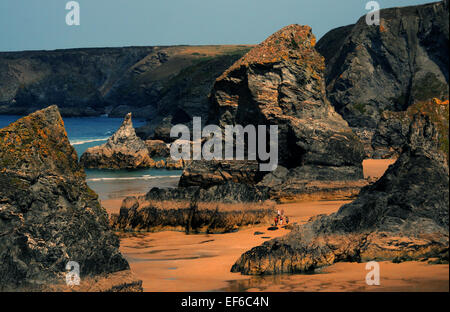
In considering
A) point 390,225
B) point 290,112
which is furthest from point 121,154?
point 390,225

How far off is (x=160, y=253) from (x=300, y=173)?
13.2 meters

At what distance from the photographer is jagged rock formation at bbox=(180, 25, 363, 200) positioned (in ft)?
109

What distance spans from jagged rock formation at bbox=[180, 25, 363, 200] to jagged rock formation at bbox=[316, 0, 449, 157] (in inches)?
1652

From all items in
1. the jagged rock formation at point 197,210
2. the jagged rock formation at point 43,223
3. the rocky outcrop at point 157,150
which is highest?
the jagged rock formation at point 43,223

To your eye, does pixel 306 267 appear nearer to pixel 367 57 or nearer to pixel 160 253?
pixel 160 253

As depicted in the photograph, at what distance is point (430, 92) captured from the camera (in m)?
78.0

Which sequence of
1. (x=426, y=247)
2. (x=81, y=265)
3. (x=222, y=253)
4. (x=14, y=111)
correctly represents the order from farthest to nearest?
(x=14, y=111) < (x=222, y=253) < (x=426, y=247) < (x=81, y=265)

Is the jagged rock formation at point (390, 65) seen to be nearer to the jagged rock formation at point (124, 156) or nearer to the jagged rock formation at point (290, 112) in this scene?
the jagged rock formation at point (124, 156)

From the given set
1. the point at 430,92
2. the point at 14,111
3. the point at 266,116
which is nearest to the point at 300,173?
the point at 266,116

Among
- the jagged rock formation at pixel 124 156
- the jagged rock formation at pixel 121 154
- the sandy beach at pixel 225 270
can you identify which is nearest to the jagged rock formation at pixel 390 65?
the jagged rock formation at pixel 124 156

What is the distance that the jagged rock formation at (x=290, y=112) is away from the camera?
33.1 metres

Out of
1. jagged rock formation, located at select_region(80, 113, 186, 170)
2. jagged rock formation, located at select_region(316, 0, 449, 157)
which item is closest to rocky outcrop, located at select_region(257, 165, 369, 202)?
jagged rock formation, located at select_region(80, 113, 186, 170)

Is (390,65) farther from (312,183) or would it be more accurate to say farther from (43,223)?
(43,223)
